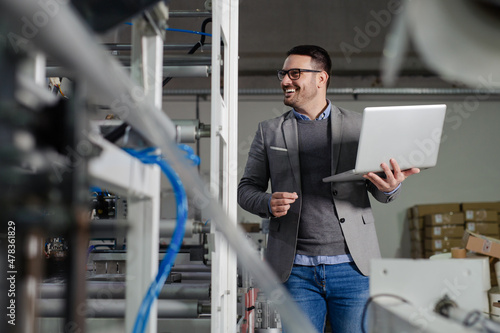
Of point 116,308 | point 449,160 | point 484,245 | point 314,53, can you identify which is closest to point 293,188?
point 314,53

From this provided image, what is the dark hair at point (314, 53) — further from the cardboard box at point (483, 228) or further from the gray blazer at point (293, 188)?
the cardboard box at point (483, 228)

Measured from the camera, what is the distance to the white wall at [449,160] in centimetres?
602

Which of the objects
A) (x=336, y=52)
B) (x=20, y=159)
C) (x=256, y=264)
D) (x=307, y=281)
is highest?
(x=336, y=52)

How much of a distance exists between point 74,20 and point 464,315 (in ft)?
1.97

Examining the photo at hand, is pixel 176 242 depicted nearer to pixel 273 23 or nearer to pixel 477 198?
pixel 273 23

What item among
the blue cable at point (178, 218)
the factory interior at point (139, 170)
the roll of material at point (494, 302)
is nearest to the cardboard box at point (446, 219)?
the roll of material at point (494, 302)

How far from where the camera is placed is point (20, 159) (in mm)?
400

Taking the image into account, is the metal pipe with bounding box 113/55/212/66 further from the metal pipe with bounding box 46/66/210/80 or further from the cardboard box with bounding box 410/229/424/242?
the cardboard box with bounding box 410/229/424/242

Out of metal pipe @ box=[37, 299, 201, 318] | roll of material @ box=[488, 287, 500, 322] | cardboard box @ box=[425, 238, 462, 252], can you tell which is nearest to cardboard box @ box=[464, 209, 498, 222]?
cardboard box @ box=[425, 238, 462, 252]

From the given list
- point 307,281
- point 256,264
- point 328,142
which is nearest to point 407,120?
point 328,142

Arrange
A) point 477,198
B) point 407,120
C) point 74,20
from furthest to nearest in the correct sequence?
1. point 477,198
2. point 407,120
3. point 74,20

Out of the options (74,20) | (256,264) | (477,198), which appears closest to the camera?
(74,20)

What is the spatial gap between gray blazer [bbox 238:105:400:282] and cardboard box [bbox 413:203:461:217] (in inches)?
156

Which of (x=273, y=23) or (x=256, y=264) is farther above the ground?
(x=273, y=23)
